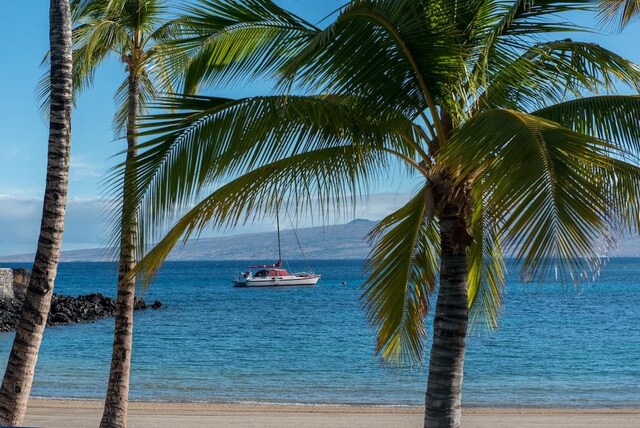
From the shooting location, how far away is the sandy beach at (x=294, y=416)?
51.6ft

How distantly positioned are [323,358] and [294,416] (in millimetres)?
15727

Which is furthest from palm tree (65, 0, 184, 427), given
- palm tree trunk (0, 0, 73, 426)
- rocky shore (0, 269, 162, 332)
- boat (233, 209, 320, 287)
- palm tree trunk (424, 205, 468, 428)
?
boat (233, 209, 320, 287)

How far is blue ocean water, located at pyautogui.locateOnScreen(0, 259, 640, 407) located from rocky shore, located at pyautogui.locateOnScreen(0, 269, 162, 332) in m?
1.67

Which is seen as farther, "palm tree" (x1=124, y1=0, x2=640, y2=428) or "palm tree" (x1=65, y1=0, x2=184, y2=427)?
"palm tree" (x1=65, y1=0, x2=184, y2=427)

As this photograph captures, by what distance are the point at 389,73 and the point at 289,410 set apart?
12626mm

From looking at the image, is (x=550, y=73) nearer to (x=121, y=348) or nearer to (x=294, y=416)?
(x=121, y=348)

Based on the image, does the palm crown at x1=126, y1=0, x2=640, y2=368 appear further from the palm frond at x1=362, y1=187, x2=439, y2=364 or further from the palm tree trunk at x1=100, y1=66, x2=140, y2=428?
the palm tree trunk at x1=100, y1=66, x2=140, y2=428

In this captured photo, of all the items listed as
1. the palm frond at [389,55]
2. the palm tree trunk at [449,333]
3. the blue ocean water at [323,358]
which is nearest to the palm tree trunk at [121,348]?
the blue ocean water at [323,358]

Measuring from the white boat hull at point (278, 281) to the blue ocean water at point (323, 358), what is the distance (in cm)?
2681

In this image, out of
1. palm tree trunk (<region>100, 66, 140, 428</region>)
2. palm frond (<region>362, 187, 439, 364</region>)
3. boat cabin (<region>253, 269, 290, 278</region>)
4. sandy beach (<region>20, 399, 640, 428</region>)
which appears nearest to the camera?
palm frond (<region>362, 187, 439, 364</region>)

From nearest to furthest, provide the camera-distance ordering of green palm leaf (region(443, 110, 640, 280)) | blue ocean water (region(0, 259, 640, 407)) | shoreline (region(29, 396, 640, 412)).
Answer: green palm leaf (region(443, 110, 640, 280)) < shoreline (region(29, 396, 640, 412)) < blue ocean water (region(0, 259, 640, 407))

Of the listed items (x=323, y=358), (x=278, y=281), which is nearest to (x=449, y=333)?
(x=323, y=358)

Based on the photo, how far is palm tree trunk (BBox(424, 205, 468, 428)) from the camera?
7434 mm

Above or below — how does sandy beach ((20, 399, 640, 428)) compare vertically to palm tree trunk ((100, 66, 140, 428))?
below
